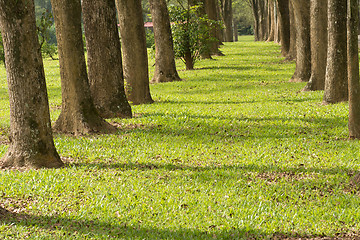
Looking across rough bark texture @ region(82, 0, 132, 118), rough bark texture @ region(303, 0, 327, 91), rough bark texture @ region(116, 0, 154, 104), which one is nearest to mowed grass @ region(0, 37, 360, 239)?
rough bark texture @ region(82, 0, 132, 118)

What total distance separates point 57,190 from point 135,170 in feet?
4.58

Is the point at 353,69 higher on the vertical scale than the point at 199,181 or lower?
higher

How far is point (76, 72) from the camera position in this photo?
9484 millimetres

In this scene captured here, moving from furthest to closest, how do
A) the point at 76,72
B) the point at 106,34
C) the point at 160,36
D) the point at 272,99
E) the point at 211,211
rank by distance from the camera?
the point at 160,36, the point at 272,99, the point at 106,34, the point at 76,72, the point at 211,211

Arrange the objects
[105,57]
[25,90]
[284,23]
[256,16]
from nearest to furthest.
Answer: [25,90], [105,57], [284,23], [256,16]

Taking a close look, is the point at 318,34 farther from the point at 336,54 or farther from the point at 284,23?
the point at 284,23

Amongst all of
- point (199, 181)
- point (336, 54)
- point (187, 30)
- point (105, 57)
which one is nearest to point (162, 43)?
point (187, 30)

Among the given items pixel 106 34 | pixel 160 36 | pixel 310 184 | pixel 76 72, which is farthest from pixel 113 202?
pixel 160 36

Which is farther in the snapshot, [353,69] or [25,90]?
[353,69]

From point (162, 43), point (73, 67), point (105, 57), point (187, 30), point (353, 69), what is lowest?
point (353, 69)

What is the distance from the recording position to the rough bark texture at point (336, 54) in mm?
11398

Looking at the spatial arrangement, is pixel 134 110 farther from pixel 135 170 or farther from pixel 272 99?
pixel 135 170

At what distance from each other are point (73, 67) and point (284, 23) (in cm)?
1989

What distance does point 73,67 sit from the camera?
31.1 ft
